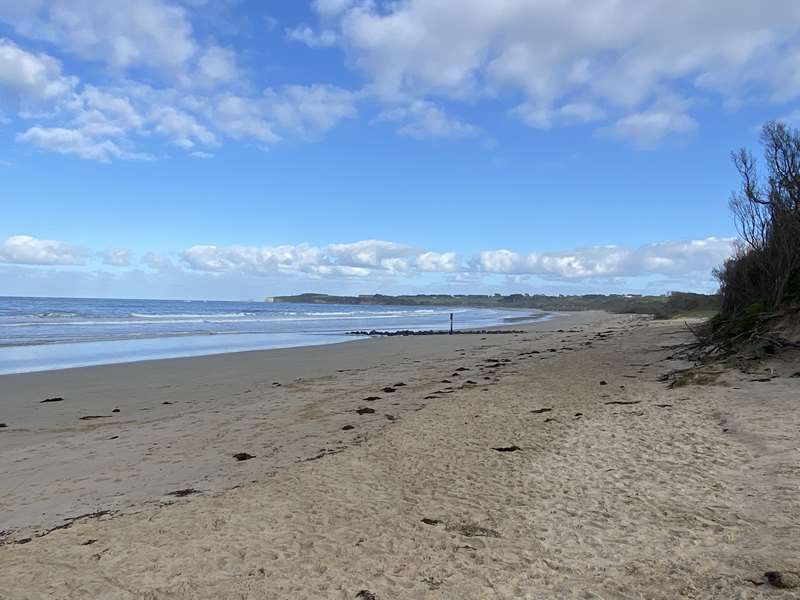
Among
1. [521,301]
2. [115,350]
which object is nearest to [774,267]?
[115,350]

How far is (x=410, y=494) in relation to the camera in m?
5.37

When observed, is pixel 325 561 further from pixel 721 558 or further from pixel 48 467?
pixel 48 467

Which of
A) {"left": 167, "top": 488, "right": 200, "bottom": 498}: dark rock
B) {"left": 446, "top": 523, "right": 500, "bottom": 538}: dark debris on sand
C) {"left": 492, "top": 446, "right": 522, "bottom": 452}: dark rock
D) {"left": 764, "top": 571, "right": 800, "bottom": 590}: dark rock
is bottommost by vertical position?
{"left": 167, "top": 488, "right": 200, "bottom": 498}: dark rock

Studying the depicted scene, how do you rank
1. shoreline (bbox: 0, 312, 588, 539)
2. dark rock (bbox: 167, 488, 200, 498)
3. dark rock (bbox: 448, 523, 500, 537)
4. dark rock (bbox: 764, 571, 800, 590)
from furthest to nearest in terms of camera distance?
shoreline (bbox: 0, 312, 588, 539) → dark rock (bbox: 167, 488, 200, 498) → dark rock (bbox: 448, 523, 500, 537) → dark rock (bbox: 764, 571, 800, 590)

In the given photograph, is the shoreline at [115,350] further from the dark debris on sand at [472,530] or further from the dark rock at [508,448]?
the dark debris on sand at [472,530]

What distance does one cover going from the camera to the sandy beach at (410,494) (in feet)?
12.2

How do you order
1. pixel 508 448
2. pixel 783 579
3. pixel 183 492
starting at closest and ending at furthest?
pixel 783 579, pixel 183 492, pixel 508 448

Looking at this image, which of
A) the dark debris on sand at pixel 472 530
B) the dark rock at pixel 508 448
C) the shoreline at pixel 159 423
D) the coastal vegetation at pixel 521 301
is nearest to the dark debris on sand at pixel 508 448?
the dark rock at pixel 508 448

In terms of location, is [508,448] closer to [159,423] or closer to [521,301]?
[159,423]

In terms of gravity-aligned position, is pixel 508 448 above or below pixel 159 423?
above

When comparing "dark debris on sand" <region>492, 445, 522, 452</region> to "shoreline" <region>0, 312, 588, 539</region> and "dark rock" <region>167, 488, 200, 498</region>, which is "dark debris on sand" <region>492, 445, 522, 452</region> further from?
"dark rock" <region>167, 488, 200, 498</region>

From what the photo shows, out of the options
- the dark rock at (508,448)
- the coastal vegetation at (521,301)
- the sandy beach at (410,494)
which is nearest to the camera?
the sandy beach at (410,494)

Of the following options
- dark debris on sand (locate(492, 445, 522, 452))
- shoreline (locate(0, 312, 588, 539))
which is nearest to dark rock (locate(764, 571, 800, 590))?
dark debris on sand (locate(492, 445, 522, 452))

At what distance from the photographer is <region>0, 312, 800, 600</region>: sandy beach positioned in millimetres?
3732
